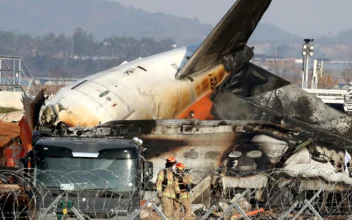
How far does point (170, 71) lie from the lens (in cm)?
3050

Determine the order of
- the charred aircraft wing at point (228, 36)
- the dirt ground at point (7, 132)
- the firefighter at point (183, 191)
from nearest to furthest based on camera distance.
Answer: the firefighter at point (183, 191)
the charred aircraft wing at point (228, 36)
the dirt ground at point (7, 132)

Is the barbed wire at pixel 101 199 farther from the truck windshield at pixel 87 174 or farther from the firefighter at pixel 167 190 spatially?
the firefighter at pixel 167 190

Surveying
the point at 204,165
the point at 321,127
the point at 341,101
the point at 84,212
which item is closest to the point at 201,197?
the point at 204,165

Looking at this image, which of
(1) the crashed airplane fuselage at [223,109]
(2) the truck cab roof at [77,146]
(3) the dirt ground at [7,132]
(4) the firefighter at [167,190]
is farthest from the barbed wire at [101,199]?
(3) the dirt ground at [7,132]

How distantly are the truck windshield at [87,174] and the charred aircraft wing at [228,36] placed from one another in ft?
36.6

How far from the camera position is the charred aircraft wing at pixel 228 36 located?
29.7m

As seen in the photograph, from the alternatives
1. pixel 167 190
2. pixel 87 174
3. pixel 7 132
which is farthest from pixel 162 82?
pixel 7 132

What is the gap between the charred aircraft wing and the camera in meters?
29.7

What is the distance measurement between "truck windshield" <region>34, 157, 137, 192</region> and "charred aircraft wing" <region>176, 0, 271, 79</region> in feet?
36.6

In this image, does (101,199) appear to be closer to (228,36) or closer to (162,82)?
(162,82)

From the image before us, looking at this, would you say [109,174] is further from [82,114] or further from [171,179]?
[82,114]

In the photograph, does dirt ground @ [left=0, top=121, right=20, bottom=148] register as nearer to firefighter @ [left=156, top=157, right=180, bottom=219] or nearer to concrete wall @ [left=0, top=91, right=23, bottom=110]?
concrete wall @ [left=0, top=91, right=23, bottom=110]

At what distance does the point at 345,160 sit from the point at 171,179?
10.1 m

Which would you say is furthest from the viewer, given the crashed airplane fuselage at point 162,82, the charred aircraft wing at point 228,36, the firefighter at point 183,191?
the charred aircraft wing at point 228,36
